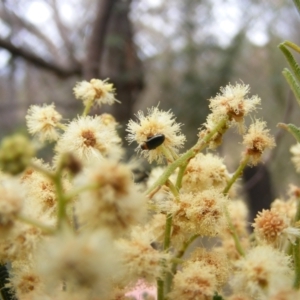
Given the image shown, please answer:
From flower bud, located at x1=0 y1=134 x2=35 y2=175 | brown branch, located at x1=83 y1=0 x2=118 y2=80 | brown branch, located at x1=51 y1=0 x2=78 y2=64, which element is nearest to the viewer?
flower bud, located at x1=0 y1=134 x2=35 y2=175

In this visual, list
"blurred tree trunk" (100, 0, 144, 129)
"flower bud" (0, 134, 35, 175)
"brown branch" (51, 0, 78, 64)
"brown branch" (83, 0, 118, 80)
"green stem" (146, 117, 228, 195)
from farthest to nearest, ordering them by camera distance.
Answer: "brown branch" (51, 0, 78, 64), "blurred tree trunk" (100, 0, 144, 129), "brown branch" (83, 0, 118, 80), "green stem" (146, 117, 228, 195), "flower bud" (0, 134, 35, 175)

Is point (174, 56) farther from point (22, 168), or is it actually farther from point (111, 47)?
point (22, 168)

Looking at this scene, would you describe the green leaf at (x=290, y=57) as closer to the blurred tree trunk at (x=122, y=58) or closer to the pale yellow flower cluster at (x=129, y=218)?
the pale yellow flower cluster at (x=129, y=218)

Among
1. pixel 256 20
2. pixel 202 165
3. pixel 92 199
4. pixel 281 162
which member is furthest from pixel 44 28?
pixel 92 199

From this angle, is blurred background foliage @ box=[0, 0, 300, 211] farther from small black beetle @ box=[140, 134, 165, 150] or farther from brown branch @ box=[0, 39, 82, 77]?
small black beetle @ box=[140, 134, 165, 150]

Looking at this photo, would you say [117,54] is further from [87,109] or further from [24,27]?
[87,109]

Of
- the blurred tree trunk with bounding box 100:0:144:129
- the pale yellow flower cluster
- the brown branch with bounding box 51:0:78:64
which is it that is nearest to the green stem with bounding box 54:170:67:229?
the pale yellow flower cluster

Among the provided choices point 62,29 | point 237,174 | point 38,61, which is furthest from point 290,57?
point 62,29
